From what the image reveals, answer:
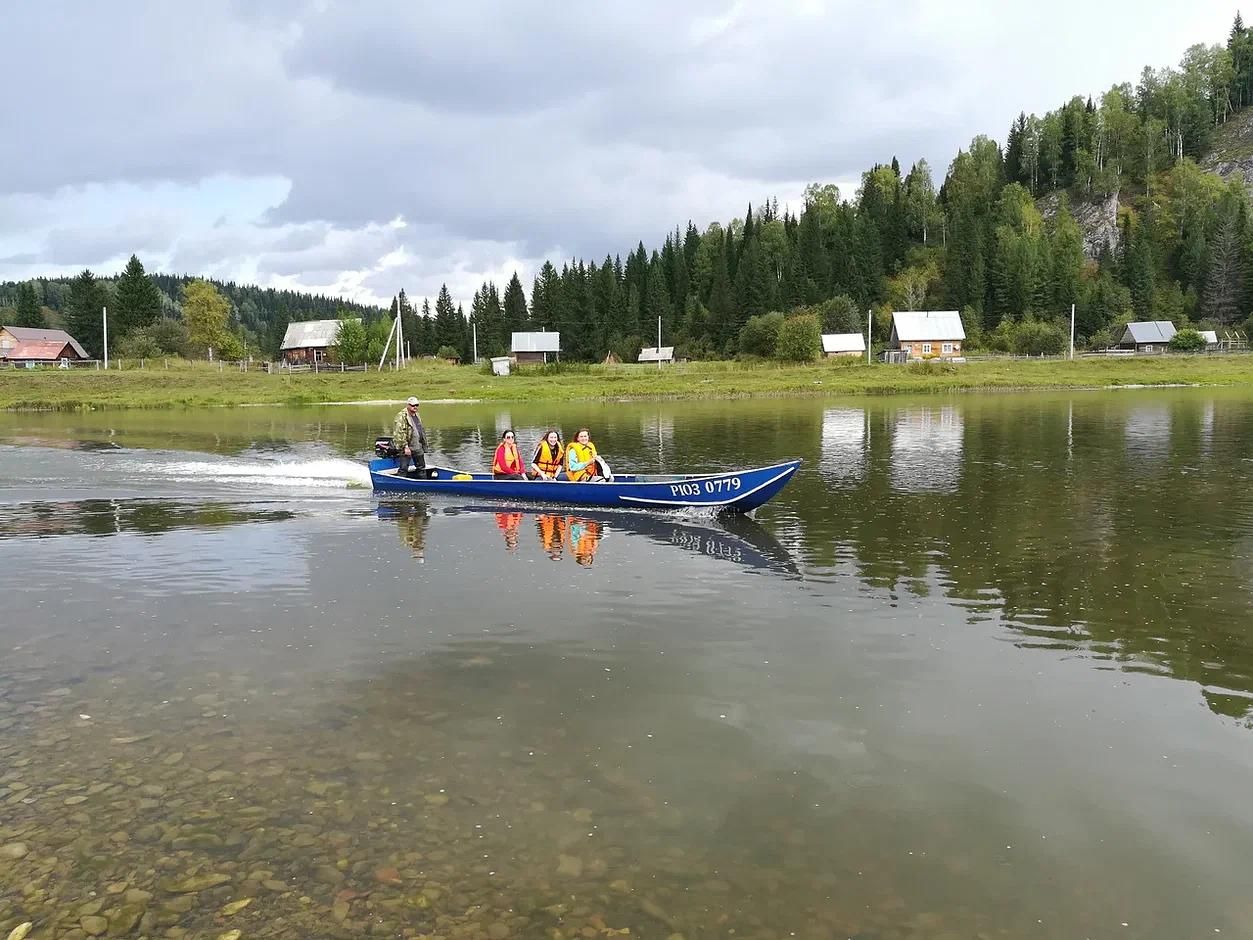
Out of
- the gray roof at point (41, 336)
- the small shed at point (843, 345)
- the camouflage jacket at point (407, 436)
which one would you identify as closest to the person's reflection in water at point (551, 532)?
the camouflage jacket at point (407, 436)

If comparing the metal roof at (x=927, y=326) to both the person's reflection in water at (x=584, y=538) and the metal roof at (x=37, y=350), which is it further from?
the person's reflection in water at (x=584, y=538)

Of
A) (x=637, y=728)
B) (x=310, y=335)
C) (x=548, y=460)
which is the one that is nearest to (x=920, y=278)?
(x=310, y=335)

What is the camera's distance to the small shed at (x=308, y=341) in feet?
523

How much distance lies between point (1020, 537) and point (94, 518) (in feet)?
80.1

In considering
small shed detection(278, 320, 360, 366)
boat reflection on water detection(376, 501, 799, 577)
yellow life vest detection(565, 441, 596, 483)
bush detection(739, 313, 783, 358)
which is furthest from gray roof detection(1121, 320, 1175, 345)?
boat reflection on water detection(376, 501, 799, 577)

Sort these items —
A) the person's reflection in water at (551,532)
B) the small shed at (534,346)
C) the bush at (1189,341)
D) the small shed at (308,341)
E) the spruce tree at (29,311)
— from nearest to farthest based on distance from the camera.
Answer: the person's reflection in water at (551,532), the bush at (1189,341), the spruce tree at (29,311), the small shed at (534,346), the small shed at (308,341)

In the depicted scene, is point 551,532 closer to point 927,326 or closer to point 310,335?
point 927,326

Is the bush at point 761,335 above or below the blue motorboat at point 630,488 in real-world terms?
above

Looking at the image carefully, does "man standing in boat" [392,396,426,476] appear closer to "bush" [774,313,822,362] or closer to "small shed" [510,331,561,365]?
"bush" [774,313,822,362]

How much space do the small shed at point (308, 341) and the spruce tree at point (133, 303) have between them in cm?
3117

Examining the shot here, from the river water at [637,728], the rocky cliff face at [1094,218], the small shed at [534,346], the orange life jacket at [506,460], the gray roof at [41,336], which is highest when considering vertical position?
the rocky cliff face at [1094,218]

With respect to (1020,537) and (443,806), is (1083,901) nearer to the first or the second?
(443,806)

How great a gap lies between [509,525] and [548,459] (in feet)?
12.3

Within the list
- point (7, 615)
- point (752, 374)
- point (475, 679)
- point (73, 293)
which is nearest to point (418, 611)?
point (475, 679)
